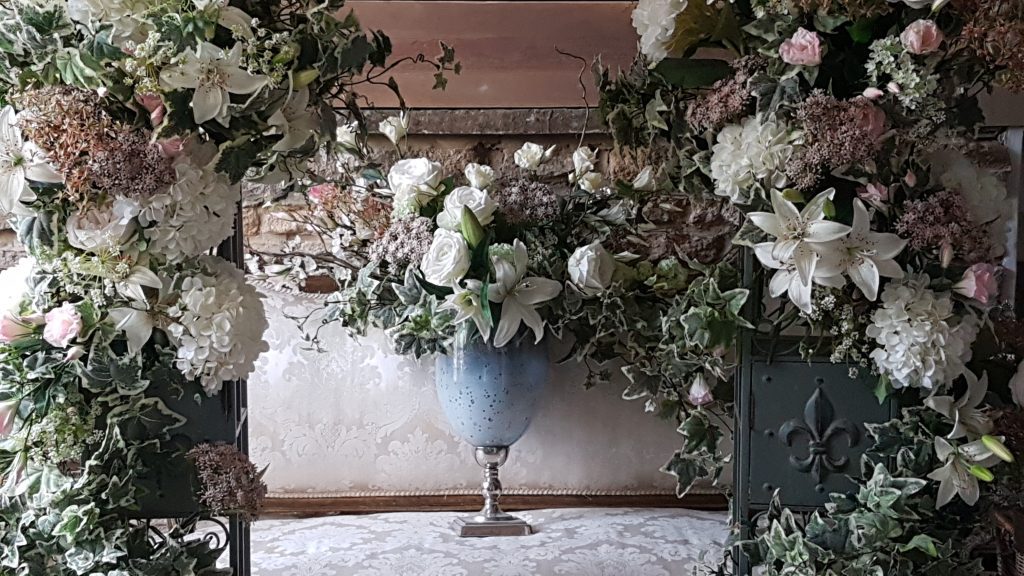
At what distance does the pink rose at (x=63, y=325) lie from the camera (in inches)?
36.9

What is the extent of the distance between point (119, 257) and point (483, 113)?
79cm

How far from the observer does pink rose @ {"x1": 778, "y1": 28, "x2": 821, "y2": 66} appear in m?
0.95

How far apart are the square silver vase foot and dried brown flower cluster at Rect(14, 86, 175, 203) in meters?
0.78

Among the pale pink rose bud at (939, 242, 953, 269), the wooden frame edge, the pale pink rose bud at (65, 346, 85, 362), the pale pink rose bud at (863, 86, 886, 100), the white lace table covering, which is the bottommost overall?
the white lace table covering

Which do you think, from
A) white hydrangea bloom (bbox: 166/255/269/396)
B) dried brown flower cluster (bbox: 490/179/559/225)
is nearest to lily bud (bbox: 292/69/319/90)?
white hydrangea bloom (bbox: 166/255/269/396)

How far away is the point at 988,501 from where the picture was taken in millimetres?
1065

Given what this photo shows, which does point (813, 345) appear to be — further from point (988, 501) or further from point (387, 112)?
point (387, 112)

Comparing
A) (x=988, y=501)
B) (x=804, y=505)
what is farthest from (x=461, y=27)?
(x=988, y=501)

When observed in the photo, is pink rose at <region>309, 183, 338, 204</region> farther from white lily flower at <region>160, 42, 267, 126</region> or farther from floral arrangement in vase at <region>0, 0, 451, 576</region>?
white lily flower at <region>160, 42, 267, 126</region>

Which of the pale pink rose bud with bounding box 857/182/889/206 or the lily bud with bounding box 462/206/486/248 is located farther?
the lily bud with bounding box 462/206/486/248

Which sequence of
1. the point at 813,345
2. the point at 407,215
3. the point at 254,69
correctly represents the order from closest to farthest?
the point at 254,69 → the point at 813,345 → the point at 407,215

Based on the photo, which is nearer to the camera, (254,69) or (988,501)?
(254,69)

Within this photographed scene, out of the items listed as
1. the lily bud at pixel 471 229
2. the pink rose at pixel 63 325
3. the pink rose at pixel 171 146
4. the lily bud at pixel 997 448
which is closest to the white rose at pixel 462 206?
the lily bud at pixel 471 229

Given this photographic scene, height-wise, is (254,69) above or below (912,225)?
above
